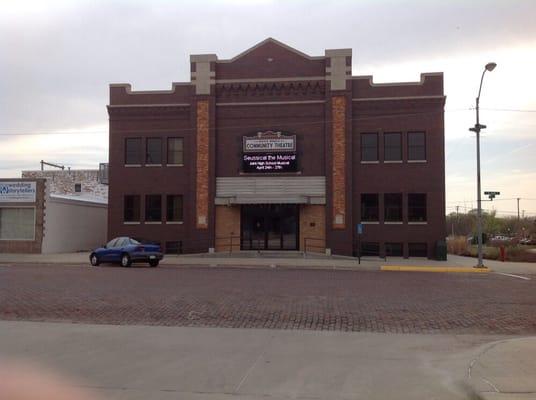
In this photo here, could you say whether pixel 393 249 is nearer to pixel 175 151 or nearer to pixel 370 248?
pixel 370 248

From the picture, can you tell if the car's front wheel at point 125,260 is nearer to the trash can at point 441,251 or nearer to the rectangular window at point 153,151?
the rectangular window at point 153,151

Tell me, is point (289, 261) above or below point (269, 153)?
below

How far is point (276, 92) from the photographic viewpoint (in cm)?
3456

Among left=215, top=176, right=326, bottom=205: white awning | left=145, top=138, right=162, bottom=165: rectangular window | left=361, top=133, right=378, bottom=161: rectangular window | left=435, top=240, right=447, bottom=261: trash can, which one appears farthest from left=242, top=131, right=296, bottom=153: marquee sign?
left=435, top=240, right=447, bottom=261: trash can

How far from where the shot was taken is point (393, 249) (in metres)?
33.6

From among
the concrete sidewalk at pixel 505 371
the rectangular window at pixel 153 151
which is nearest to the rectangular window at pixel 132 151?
the rectangular window at pixel 153 151

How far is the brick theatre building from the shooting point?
3347 cm

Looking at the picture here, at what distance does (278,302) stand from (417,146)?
22924 mm

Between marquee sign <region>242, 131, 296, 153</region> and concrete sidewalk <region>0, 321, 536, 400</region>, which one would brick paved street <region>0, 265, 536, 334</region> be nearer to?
concrete sidewalk <region>0, 321, 536, 400</region>

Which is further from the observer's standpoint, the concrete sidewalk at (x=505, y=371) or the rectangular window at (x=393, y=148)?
the rectangular window at (x=393, y=148)

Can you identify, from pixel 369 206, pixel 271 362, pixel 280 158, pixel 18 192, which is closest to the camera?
pixel 271 362

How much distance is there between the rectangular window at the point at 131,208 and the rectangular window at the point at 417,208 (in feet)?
55.1

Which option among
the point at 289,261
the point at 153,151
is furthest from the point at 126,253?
the point at 153,151

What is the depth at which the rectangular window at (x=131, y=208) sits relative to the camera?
3541 centimetres
